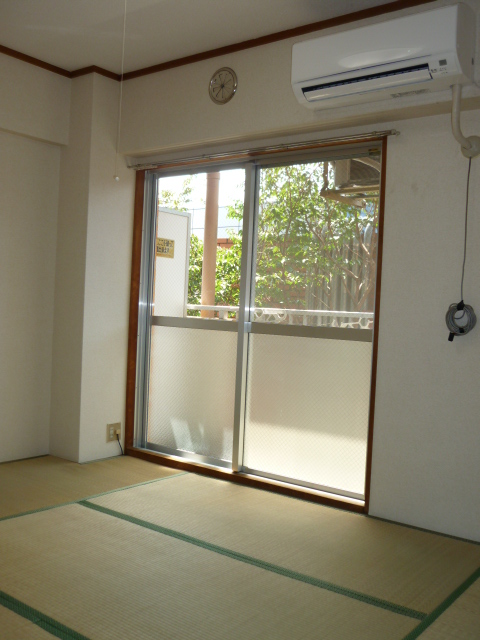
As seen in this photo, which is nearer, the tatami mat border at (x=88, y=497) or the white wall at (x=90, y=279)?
the tatami mat border at (x=88, y=497)

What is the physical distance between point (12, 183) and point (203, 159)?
4.44 feet

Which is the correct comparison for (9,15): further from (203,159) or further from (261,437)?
(261,437)

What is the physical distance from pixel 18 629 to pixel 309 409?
220cm

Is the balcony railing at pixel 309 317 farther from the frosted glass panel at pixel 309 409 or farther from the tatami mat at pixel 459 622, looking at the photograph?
the tatami mat at pixel 459 622

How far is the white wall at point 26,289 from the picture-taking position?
4.54m

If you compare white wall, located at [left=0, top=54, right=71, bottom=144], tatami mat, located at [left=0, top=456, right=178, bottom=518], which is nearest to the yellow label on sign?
white wall, located at [left=0, top=54, right=71, bottom=144]

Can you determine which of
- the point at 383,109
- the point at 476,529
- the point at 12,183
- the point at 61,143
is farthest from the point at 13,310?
the point at 476,529

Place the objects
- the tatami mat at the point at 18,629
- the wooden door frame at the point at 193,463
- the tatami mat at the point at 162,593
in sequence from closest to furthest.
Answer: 1. the tatami mat at the point at 18,629
2. the tatami mat at the point at 162,593
3. the wooden door frame at the point at 193,463

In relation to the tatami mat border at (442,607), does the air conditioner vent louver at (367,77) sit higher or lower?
higher

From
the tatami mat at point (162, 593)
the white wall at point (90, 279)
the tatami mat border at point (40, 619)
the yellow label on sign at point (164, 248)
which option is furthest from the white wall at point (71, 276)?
the tatami mat border at point (40, 619)

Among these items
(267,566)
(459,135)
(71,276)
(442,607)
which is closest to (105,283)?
(71,276)

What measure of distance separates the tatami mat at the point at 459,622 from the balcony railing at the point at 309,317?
5.34 ft

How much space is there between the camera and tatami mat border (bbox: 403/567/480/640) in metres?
2.37

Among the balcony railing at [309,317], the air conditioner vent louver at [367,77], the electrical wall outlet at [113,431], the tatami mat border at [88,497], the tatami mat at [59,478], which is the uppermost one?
the air conditioner vent louver at [367,77]
